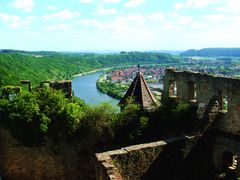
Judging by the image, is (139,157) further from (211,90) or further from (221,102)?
(211,90)

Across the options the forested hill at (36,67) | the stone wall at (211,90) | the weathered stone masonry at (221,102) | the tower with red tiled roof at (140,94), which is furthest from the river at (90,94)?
the weathered stone masonry at (221,102)

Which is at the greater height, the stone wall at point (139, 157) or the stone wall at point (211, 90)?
the stone wall at point (211, 90)

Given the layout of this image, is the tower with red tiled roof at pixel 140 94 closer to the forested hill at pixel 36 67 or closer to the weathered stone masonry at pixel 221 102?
the weathered stone masonry at pixel 221 102

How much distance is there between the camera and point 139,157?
13109 millimetres

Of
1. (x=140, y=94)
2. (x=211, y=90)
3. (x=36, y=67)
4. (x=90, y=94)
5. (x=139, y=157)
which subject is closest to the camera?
(x=139, y=157)

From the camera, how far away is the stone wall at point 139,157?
484 inches

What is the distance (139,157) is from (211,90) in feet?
14.4

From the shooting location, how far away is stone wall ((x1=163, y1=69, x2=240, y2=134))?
14258 millimetres

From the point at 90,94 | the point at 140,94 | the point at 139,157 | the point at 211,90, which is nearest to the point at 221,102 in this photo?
the point at 211,90

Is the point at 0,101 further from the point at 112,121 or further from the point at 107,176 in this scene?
the point at 107,176

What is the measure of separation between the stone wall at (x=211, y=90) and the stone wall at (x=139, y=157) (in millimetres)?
1757

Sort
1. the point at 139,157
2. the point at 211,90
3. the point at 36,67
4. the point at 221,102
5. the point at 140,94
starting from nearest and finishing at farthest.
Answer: the point at 139,157
the point at 221,102
the point at 211,90
the point at 140,94
the point at 36,67

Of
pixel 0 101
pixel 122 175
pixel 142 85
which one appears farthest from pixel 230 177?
pixel 0 101

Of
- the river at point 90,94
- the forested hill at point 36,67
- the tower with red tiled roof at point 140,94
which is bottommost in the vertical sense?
the river at point 90,94
